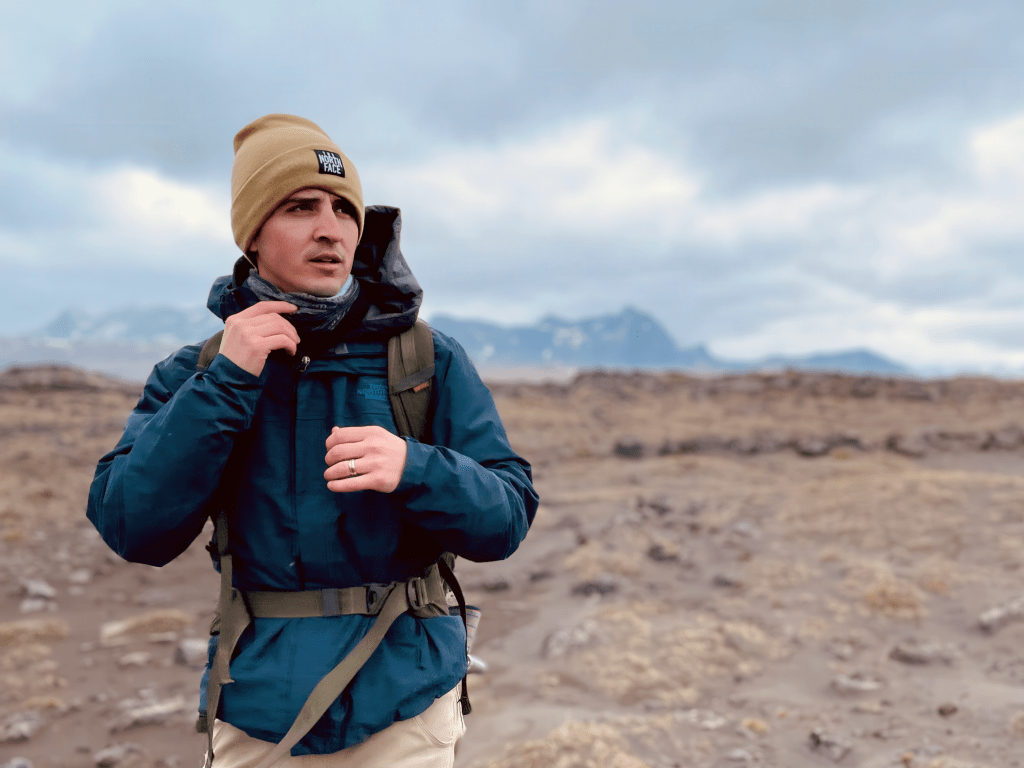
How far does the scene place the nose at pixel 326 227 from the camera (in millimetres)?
1789

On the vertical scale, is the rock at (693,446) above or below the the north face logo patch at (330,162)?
below

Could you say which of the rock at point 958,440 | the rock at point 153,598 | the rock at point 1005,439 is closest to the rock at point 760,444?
the rock at point 958,440

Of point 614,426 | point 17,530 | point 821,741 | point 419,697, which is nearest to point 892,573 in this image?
point 821,741

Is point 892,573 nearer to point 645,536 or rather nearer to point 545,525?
point 645,536

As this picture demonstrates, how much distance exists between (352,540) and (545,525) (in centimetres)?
1023

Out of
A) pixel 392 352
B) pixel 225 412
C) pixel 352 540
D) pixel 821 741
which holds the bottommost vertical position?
pixel 821 741

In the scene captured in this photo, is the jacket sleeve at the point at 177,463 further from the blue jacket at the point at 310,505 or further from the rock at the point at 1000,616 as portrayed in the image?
the rock at the point at 1000,616

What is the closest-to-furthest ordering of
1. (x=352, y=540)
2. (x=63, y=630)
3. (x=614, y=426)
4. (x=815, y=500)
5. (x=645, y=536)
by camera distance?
(x=352, y=540) < (x=63, y=630) < (x=645, y=536) < (x=815, y=500) < (x=614, y=426)

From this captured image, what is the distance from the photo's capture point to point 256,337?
1571mm

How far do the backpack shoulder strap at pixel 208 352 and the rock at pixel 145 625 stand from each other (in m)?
6.90

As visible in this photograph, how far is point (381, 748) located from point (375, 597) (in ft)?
1.33

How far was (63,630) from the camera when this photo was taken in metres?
7.28

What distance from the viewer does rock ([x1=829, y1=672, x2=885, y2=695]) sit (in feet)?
18.9

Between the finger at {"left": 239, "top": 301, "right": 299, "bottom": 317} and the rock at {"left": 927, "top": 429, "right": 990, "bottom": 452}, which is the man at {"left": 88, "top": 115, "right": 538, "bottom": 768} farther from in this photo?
the rock at {"left": 927, "top": 429, "right": 990, "bottom": 452}
